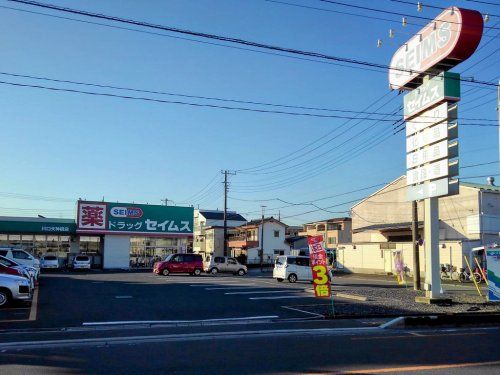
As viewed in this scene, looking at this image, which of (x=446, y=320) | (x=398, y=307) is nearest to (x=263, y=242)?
(x=398, y=307)

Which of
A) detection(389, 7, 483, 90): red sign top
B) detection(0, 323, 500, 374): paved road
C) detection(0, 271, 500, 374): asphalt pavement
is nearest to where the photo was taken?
detection(0, 323, 500, 374): paved road

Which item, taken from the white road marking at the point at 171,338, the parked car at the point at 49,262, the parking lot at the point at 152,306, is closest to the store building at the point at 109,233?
the parked car at the point at 49,262

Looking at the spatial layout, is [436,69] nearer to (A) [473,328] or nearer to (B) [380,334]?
(A) [473,328]

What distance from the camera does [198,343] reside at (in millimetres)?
10266

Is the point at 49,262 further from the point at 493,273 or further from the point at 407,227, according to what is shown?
the point at 493,273

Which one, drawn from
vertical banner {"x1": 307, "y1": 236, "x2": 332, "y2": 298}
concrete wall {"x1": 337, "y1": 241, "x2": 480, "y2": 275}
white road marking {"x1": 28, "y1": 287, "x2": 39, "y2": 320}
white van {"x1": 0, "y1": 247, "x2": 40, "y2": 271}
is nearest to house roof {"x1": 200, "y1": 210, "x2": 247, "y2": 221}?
concrete wall {"x1": 337, "y1": 241, "x2": 480, "y2": 275}

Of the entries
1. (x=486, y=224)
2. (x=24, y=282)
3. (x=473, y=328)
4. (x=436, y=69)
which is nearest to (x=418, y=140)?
(x=436, y=69)

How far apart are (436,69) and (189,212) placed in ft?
121

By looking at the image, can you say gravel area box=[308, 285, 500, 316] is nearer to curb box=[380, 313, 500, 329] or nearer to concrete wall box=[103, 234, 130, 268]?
curb box=[380, 313, 500, 329]

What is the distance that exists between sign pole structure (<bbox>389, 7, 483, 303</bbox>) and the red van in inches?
882

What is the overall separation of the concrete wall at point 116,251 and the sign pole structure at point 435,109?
114 ft

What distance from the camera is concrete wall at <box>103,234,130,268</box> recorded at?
4909cm

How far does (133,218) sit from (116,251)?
12.0 feet

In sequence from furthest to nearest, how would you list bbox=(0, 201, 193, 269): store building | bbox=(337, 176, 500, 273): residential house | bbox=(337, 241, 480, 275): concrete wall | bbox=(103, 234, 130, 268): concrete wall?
bbox=(103, 234, 130, 268): concrete wall → bbox=(0, 201, 193, 269): store building → bbox=(337, 176, 500, 273): residential house → bbox=(337, 241, 480, 275): concrete wall
